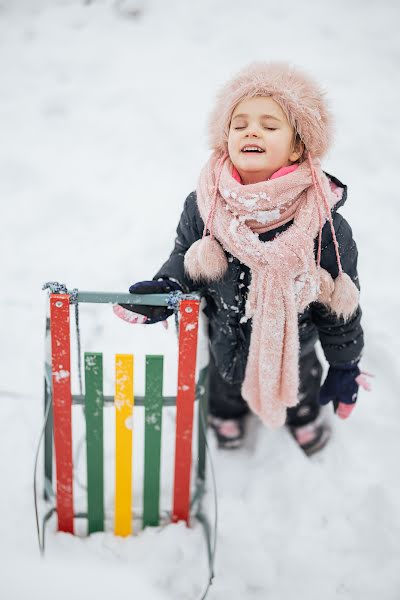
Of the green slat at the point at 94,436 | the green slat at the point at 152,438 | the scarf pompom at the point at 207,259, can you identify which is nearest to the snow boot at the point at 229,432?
the green slat at the point at 152,438

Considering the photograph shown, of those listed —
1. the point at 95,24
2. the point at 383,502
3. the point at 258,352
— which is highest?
the point at 95,24

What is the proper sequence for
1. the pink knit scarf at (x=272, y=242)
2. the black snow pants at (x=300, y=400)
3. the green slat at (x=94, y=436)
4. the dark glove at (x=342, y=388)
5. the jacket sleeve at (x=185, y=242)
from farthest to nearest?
the black snow pants at (x=300, y=400) → the dark glove at (x=342, y=388) → the jacket sleeve at (x=185, y=242) → the green slat at (x=94, y=436) → the pink knit scarf at (x=272, y=242)

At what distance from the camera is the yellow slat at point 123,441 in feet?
4.65

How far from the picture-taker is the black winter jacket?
57.3 inches

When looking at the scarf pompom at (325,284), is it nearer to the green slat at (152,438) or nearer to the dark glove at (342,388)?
the dark glove at (342,388)

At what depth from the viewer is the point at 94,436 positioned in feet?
4.99

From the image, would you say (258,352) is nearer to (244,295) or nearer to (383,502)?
(244,295)

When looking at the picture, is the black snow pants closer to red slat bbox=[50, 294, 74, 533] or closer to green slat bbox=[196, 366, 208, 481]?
green slat bbox=[196, 366, 208, 481]

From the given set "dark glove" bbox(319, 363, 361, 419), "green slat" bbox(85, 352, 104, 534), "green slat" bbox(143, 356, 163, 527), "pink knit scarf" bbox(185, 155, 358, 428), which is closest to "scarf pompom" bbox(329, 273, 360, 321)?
"pink knit scarf" bbox(185, 155, 358, 428)

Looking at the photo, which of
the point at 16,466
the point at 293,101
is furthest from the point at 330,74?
the point at 16,466

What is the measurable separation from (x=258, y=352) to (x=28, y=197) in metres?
1.89

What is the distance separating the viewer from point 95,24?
3.71 m

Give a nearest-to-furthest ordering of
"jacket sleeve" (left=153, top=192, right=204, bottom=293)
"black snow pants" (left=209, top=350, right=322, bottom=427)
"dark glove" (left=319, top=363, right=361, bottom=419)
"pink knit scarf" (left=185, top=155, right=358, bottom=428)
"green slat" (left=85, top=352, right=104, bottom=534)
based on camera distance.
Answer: "pink knit scarf" (left=185, top=155, right=358, bottom=428), "green slat" (left=85, top=352, right=104, bottom=534), "jacket sleeve" (left=153, top=192, right=204, bottom=293), "dark glove" (left=319, top=363, right=361, bottom=419), "black snow pants" (left=209, top=350, right=322, bottom=427)

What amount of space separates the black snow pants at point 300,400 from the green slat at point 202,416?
0.30 metres
